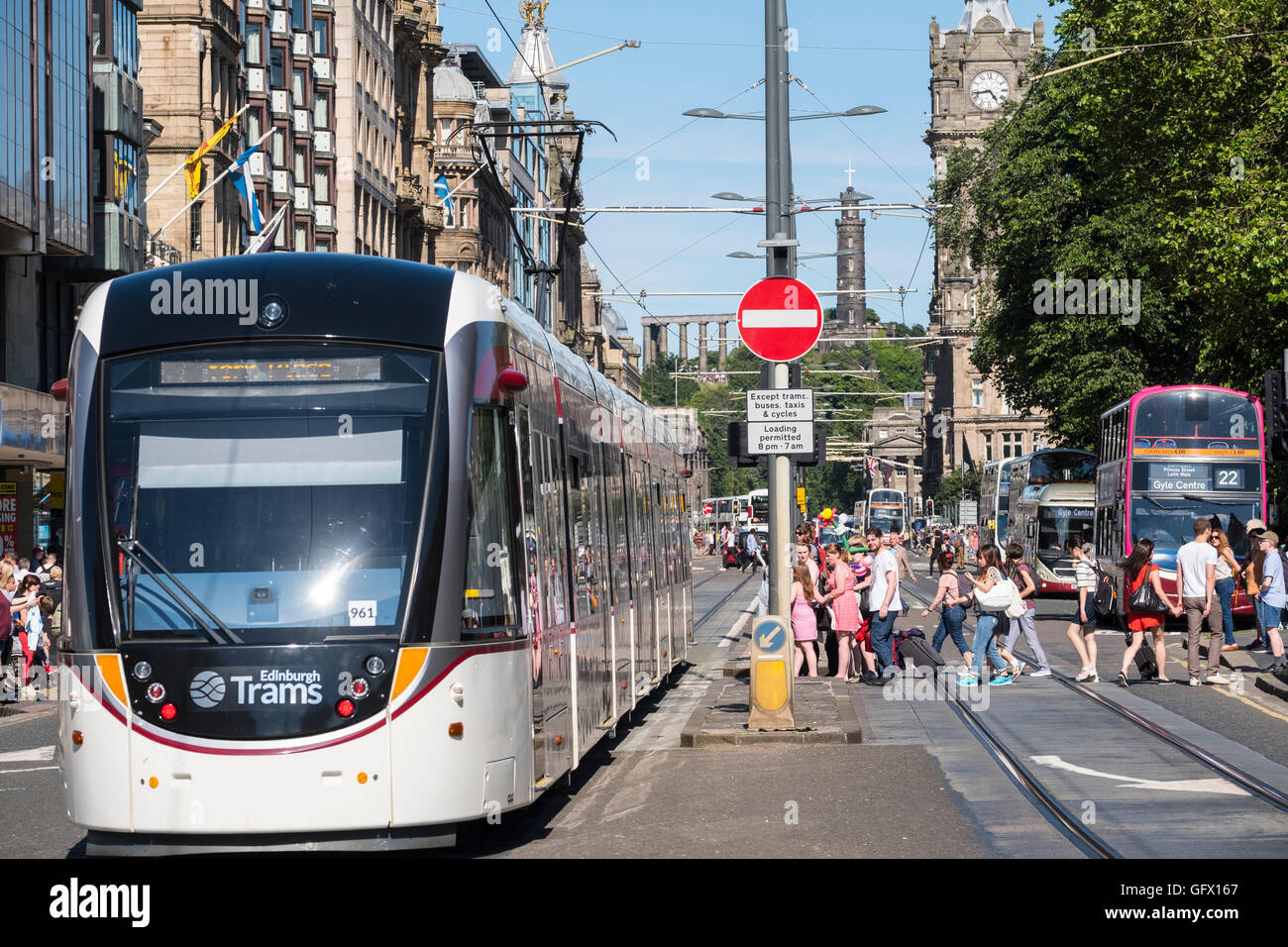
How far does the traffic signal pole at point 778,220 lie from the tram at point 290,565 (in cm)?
610

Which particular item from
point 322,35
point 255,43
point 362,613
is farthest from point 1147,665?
point 322,35

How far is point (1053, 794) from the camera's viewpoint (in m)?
13.0

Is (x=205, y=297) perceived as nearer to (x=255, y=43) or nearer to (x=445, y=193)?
(x=255, y=43)

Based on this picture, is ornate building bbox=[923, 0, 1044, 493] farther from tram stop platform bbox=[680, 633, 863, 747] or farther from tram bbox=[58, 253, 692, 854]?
tram bbox=[58, 253, 692, 854]

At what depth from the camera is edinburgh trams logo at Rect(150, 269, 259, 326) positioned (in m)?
10.5

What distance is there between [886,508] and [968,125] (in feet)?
171

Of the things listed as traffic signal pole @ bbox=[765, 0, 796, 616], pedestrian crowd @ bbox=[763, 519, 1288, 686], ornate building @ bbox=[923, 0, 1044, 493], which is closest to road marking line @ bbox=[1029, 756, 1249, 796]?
traffic signal pole @ bbox=[765, 0, 796, 616]

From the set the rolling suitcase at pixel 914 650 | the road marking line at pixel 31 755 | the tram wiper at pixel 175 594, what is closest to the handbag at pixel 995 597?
the rolling suitcase at pixel 914 650

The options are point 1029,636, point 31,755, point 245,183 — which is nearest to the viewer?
point 31,755

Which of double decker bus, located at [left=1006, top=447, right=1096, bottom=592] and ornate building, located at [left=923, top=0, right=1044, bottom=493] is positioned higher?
ornate building, located at [left=923, top=0, right=1044, bottom=493]

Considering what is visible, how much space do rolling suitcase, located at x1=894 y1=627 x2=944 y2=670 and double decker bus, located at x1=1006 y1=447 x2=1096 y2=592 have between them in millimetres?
27020

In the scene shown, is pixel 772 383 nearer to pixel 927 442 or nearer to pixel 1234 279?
pixel 1234 279

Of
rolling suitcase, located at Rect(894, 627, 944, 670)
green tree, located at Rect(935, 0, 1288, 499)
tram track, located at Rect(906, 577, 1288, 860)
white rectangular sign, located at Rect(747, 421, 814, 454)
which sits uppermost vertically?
green tree, located at Rect(935, 0, 1288, 499)

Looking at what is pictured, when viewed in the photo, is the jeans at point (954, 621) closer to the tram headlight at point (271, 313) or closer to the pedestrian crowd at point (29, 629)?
the pedestrian crowd at point (29, 629)
